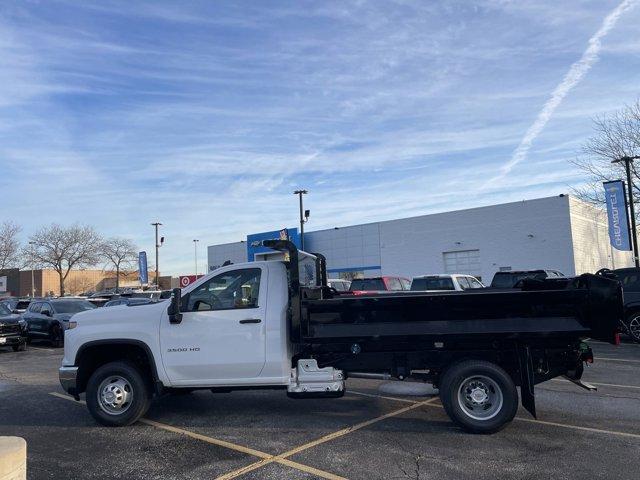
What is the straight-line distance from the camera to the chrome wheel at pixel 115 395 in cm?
686

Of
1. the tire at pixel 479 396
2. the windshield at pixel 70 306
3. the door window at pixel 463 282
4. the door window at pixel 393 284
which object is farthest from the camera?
the door window at pixel 393 284

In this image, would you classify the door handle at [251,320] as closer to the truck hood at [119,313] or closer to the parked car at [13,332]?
the truck hood at [119,313]

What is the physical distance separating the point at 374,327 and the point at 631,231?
990 inches

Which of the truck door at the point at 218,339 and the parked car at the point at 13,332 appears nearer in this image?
the truck door at the point at 218,339

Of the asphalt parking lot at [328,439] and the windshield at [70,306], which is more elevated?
the windshield at [70,306]

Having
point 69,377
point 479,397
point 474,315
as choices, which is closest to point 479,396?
point 479,397

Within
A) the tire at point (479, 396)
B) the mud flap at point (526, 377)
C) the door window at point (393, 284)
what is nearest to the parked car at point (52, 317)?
the door window at point (393, 284)

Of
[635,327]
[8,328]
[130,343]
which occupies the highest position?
[130,343]

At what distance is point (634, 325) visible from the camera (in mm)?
13992

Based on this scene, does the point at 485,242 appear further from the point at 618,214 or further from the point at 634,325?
the point at 634,325

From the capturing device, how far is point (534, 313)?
6.34 m

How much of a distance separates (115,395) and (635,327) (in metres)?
13.1

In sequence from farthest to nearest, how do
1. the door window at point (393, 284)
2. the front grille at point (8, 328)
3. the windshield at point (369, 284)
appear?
1. the door window at point (393, 284)
2. the windshield at point (369, 284)
3. the front grille at point (8, 328)

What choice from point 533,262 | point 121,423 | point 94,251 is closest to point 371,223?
point 533,262
